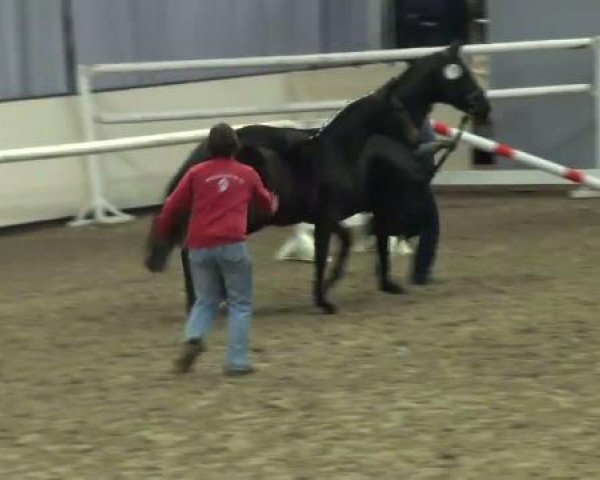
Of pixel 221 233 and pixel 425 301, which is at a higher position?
pixel 221 233

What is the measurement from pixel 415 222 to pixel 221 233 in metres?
2.66

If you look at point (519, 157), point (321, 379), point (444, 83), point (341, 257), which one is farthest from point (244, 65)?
point (321, 379)

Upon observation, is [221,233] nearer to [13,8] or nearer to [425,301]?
[425,301]

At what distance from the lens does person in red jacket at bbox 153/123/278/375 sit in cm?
654

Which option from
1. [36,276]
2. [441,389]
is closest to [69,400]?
[441,389]

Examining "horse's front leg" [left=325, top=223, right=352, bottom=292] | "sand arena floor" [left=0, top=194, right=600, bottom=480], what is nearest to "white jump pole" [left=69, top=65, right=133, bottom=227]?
"sand arena floor" [left=0, top=194, right=600, bottom=480]

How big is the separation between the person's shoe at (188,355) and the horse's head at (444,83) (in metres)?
2.67

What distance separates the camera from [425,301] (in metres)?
8.50

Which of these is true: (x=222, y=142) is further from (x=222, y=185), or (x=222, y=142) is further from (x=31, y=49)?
(x=31, y=49)

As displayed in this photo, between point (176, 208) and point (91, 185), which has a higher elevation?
point (176, 208)

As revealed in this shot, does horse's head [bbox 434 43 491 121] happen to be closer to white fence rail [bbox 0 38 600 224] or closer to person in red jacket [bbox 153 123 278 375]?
person in red jacket [bbox 153 123 278 375]

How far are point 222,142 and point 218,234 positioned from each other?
44 cm

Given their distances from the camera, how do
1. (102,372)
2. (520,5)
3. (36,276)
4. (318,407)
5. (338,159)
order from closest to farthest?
(318,407), (102,372), (338,159), (36,276), (520,5)

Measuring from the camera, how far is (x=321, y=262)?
26.9ft
